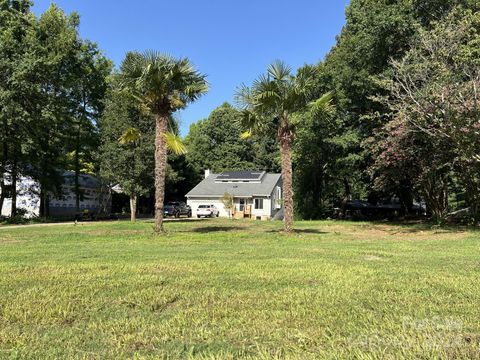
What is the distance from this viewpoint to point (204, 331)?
15.4 feet

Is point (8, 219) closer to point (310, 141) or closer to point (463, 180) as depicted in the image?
point (310, 141)

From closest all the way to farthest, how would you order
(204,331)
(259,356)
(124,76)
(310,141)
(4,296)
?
(259,356), (204,331), (4,296), (124,76), (310,141)

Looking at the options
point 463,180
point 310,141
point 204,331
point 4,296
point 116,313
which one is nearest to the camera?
point 204,331

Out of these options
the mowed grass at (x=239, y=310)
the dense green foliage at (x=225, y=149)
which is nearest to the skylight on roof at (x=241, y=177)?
the dense green foliage at (x=225, y=149)

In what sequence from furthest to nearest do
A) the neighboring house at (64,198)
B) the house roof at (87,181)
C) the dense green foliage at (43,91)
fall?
1. the house roof at (87,181)
2. the neighboring house at (64,198)
3. the dense green foliage at (43,91)

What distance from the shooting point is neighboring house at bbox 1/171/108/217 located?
129 feet

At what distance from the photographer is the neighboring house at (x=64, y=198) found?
129 ft

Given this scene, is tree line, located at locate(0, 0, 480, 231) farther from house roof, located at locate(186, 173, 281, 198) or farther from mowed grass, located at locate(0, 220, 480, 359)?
mowed grass, located at locate(0, 220, 480, 359)

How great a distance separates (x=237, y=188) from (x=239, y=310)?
139 feet

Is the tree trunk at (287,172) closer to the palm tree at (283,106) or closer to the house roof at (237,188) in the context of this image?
the palm tree at (283,106)

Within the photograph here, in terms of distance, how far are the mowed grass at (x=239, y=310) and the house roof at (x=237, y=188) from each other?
3686 cm

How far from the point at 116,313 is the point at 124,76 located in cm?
1457

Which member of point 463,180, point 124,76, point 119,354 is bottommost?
point 119,354

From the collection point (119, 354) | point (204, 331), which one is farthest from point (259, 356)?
point (119, 354)
